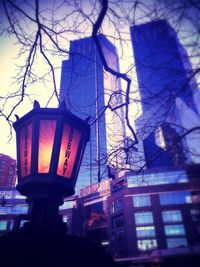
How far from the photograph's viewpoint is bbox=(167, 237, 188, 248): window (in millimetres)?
40406

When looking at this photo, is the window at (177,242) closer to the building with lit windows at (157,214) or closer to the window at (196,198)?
the building with lit windows at (157,214)

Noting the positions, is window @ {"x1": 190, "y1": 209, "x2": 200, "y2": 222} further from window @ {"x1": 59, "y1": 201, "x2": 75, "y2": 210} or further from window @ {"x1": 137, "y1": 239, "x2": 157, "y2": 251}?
window @ {"x1": 59, "y1": 201, "x2": 75, "y2": 210}

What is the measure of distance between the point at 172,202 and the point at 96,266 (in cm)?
4662

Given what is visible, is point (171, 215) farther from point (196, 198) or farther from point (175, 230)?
point (196, 198)

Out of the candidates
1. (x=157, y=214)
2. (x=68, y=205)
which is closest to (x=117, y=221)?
(x=157, y=214)

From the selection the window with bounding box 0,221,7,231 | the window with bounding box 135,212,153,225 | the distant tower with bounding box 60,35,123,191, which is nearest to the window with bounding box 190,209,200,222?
the window with bounding box 135,212,153,225

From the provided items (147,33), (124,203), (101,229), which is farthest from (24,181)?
(101,229)

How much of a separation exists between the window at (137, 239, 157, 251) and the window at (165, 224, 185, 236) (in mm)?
3098

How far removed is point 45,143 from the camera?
196 cm

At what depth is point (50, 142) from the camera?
77.4 inches

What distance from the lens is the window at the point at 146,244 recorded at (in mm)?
40844

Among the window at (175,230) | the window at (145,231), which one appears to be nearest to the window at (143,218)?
the window at (145,231)

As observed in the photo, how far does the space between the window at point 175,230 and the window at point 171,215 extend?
125cm

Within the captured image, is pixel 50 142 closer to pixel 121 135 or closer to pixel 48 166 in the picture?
pixel 48 166
